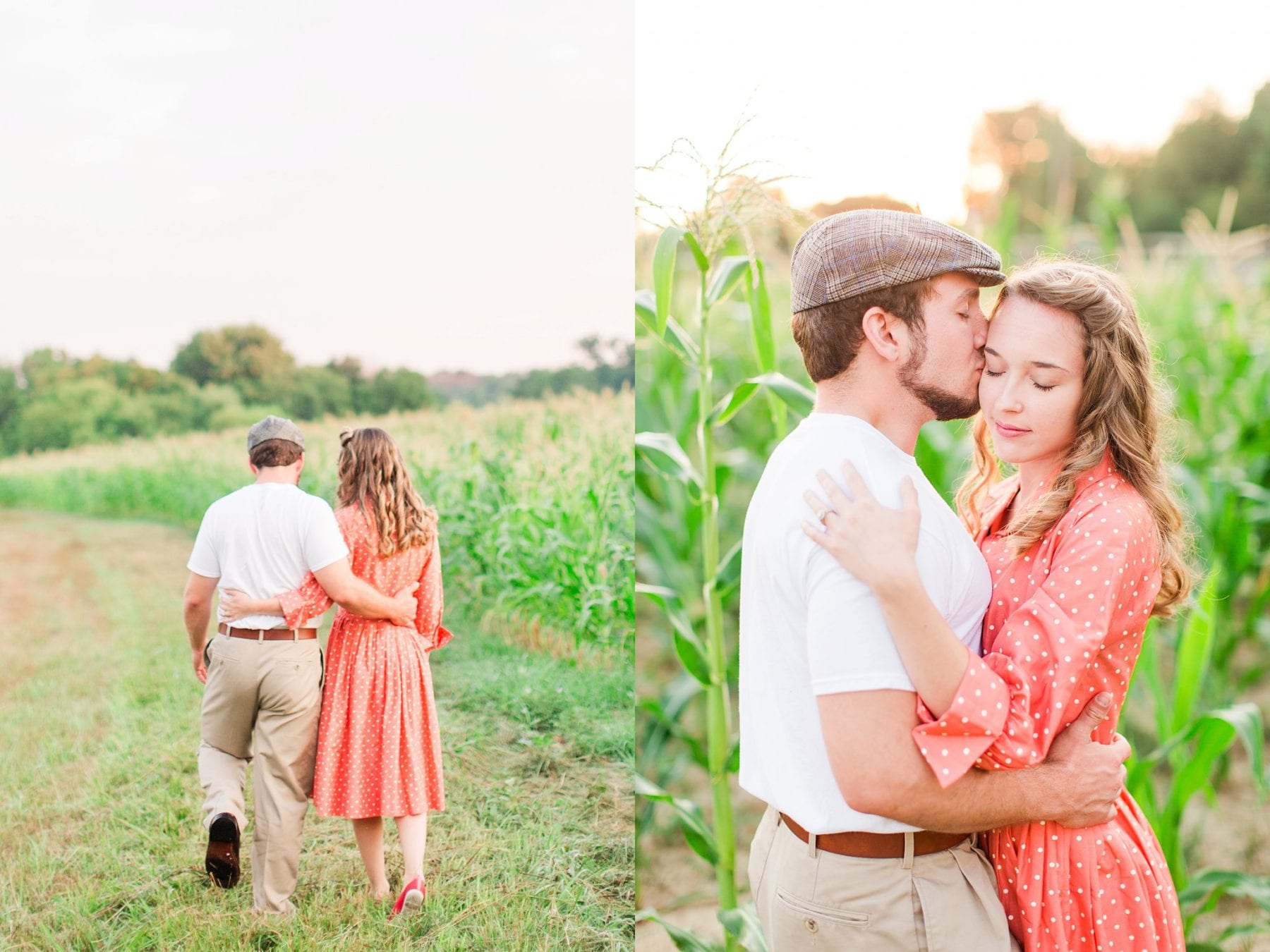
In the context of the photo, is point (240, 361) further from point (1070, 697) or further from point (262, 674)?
point (1070, 697)

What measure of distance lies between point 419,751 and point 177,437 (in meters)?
0.89

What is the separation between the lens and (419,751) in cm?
218

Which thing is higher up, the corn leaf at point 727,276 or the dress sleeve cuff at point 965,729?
the corn leaf at point 727,276

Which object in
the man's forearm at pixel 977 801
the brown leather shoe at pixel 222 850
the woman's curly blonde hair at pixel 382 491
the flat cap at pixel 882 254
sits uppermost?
the flat cap at pixel 882 254

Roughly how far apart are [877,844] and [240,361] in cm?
161

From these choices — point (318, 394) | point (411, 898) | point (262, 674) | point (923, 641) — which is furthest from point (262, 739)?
point (923, 641)

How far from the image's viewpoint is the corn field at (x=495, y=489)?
6.84 feet

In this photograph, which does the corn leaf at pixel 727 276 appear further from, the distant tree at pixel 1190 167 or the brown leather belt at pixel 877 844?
the distant tree at pixel 1190 167

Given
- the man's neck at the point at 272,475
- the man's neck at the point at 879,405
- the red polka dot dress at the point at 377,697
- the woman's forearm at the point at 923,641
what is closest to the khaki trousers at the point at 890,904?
the woman's forearm at the point at 923,641

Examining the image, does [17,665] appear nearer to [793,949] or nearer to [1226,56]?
[793,949]

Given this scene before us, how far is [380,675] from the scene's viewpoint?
2.11 m

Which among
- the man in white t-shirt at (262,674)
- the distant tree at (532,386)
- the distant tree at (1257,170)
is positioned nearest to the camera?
the man in white t-shirt at (262,674)

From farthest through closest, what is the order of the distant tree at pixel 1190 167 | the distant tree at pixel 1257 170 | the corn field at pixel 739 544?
the distant tree at pixel 1190 167 → the distant tree at pixel 1257 170 → the corn field at pixel 739 544

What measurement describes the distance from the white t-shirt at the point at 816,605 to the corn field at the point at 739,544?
45 cm
